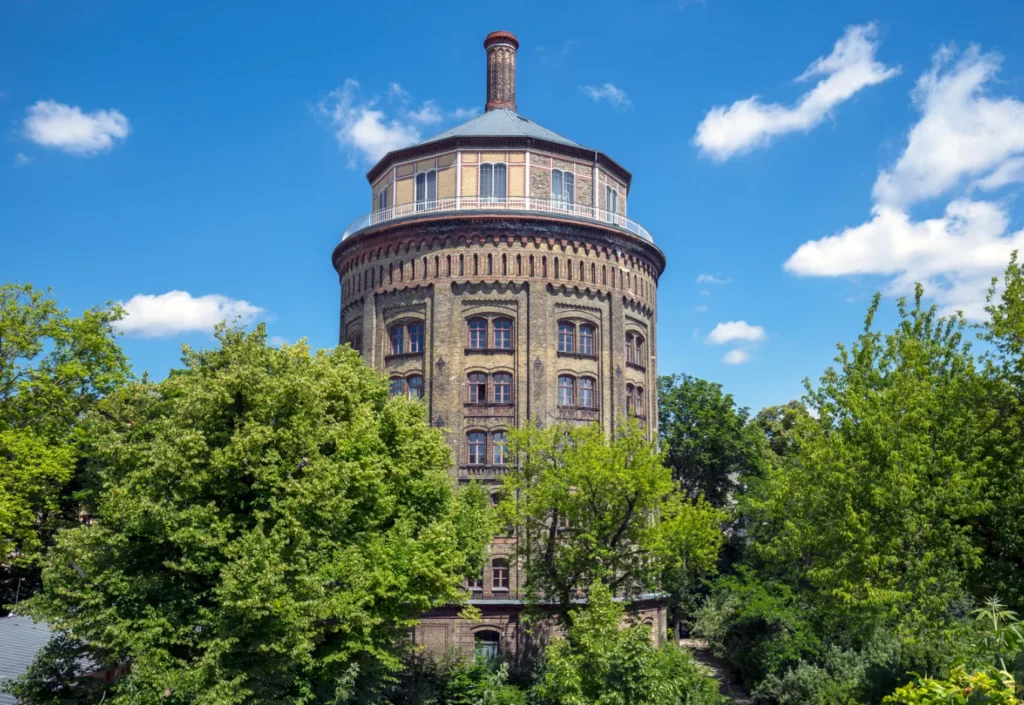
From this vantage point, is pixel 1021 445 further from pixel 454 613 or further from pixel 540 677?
pixel 454 613

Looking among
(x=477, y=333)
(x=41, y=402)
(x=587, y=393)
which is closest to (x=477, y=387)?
(x=477, y=333)

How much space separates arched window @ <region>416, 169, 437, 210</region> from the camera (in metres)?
34.7

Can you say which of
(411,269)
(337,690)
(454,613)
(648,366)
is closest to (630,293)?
(648,366)

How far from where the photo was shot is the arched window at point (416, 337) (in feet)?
110

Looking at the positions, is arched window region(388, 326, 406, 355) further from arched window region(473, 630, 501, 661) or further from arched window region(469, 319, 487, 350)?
arched window region(473, 630, 501, 661)

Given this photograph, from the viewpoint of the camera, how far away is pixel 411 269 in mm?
33719

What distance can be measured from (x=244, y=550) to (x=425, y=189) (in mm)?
21748

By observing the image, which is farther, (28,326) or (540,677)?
(28,326)

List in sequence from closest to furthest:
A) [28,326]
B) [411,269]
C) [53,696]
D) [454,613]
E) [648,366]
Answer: [53,696]
[28,326]
[454,613]
[411,269]
[648,366]

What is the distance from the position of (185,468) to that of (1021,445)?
1776 cm

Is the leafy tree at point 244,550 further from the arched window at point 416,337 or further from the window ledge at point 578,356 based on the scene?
the window ledge at point 578,356

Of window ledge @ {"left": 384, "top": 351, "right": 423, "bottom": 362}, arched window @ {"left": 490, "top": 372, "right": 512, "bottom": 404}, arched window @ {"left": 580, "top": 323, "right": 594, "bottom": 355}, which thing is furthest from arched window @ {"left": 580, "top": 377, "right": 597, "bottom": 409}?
window ledge @ {"left": 384, "top": 351, "right": 423, "bottom": 362}

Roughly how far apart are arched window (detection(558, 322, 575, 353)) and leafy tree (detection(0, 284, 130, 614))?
16.0 metres

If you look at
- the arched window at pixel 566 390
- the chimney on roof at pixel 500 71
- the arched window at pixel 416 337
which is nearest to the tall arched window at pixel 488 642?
the arched window at pixel 566 390
